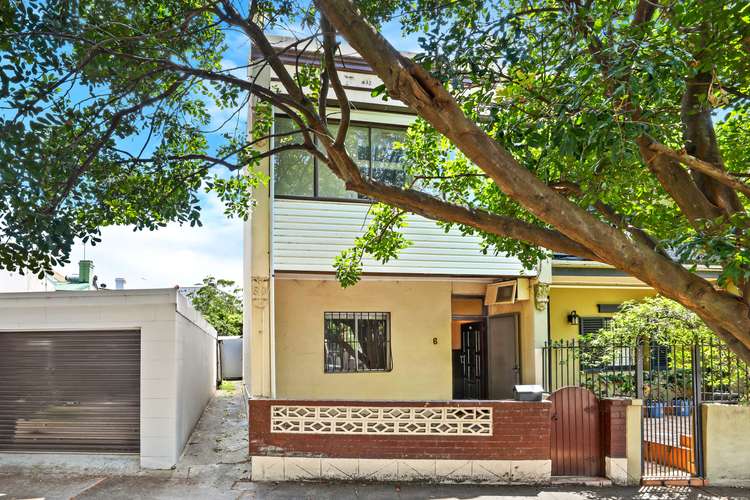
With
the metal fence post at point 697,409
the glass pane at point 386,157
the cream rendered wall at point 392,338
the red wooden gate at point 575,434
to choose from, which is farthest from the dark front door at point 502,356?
the metal fence post at point 697,409

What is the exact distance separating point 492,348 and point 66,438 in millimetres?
8739

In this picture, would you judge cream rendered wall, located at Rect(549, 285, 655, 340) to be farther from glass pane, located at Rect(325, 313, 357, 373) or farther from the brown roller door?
the brown roller door

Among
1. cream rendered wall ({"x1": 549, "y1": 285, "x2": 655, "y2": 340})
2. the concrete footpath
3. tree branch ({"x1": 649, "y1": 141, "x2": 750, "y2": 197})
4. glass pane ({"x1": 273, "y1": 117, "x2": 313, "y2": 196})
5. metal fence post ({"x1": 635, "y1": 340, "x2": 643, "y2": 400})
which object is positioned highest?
glass pane ({"x1": 273, "y1": 117, "x2": 313, "y2": 196})

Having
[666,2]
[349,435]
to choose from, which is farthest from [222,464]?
[666,2]

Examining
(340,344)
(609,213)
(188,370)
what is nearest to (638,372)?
(609,213)

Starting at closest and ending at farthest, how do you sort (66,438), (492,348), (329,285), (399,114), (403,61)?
1. (403,61)
2. (66,438)
3. (399,114)
4. (329,285)
5. (492,348)

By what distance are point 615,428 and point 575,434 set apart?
542mm

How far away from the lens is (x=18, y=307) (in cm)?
845

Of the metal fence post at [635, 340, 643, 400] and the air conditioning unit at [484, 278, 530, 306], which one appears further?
the air conditioning unit at [484, 278, 530, 306]

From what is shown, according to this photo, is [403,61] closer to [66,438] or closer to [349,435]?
[349,435]

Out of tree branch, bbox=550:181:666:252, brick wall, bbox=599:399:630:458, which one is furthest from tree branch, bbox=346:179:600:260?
brick wall, bbox=599:399:630:458

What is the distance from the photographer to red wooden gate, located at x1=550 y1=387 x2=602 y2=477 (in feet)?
26.8

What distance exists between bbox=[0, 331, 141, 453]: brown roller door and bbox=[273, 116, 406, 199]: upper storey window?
379cm

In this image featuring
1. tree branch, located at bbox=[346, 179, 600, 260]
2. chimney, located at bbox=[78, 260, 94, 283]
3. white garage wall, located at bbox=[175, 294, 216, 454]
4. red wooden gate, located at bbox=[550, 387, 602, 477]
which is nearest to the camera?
tree branch, located at bbox=[346, 179, 600, 260]
